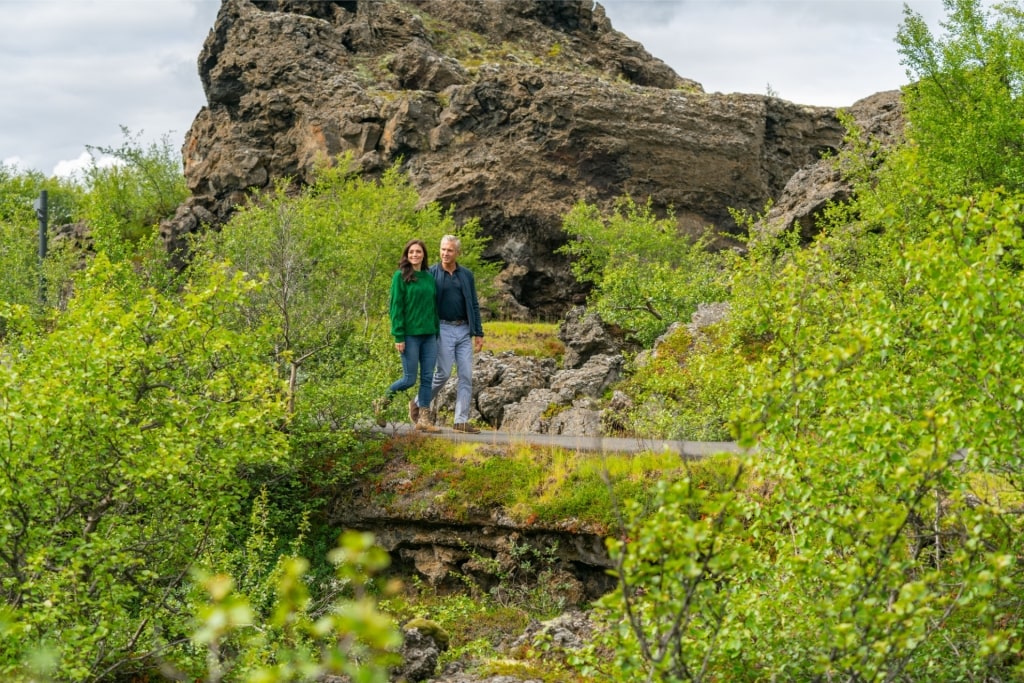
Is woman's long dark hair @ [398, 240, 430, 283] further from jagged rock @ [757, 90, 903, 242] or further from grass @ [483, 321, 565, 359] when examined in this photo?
jagged rock @ [757, 90, 903, 242]

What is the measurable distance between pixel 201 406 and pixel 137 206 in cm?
5800

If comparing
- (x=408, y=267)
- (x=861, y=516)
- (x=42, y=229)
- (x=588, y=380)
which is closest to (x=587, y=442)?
(x=408, y=267)

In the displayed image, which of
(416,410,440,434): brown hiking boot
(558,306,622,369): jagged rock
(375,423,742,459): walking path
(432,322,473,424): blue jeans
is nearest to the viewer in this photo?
(375,423,742,459): walking path

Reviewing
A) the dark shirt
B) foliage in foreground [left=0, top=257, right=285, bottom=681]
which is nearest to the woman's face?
the dark shirt

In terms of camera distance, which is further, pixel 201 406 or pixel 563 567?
pixel 563 567

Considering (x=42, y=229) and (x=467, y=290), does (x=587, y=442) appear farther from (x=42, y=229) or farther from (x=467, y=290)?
(x=42, y=229)

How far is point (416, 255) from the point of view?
14.6m

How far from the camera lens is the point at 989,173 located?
26.8m

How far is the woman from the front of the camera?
573 inches

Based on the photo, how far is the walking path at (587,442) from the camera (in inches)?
519

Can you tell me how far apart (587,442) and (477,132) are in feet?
117

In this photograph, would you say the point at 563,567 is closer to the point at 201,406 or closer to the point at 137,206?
the point at 201,406

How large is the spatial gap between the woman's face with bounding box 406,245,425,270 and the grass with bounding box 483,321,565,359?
623 inches

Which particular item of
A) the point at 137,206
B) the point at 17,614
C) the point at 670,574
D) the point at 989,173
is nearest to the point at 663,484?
the point at 670,574
